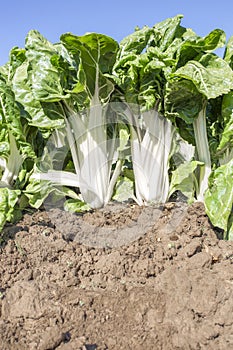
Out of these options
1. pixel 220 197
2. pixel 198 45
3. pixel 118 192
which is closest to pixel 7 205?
pixel 118 192

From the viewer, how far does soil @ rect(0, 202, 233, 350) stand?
2945 millimetres

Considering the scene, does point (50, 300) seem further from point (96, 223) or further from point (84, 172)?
point (84, 172)

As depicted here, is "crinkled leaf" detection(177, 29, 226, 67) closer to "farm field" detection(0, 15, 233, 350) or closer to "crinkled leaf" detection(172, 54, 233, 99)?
"farm field" detection(0, 15, 233, 350)

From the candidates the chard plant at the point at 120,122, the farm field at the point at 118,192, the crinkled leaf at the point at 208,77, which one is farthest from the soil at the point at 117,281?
the crinkled leaf at the point at 208,77

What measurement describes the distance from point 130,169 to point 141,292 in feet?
6.84

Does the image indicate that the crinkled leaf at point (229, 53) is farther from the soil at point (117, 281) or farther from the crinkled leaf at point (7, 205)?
the crinkled leaf at point (7, 205)

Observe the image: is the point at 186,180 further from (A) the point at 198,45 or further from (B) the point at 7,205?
(B) the point at 7,205

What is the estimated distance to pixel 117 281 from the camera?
11.6ft

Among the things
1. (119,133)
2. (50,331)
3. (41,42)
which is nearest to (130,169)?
(119,133)

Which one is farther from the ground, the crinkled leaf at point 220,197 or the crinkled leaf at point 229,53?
the crinkled leaf at point 229,53

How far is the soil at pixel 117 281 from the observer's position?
9.66 ft

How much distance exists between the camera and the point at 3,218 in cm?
407

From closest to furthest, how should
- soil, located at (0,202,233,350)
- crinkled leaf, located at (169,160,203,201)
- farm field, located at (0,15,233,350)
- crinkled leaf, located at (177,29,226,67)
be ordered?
soil, located at (0,202,233,350)
farm field, located at (0,15,233,350)
crinkled leaf, located at (177,29,226,67)
crinkled leaf, located at (169,160,203,201)

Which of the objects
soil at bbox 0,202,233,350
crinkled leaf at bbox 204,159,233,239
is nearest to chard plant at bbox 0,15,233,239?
crinkled leaf at bbox 204,159,233,239
